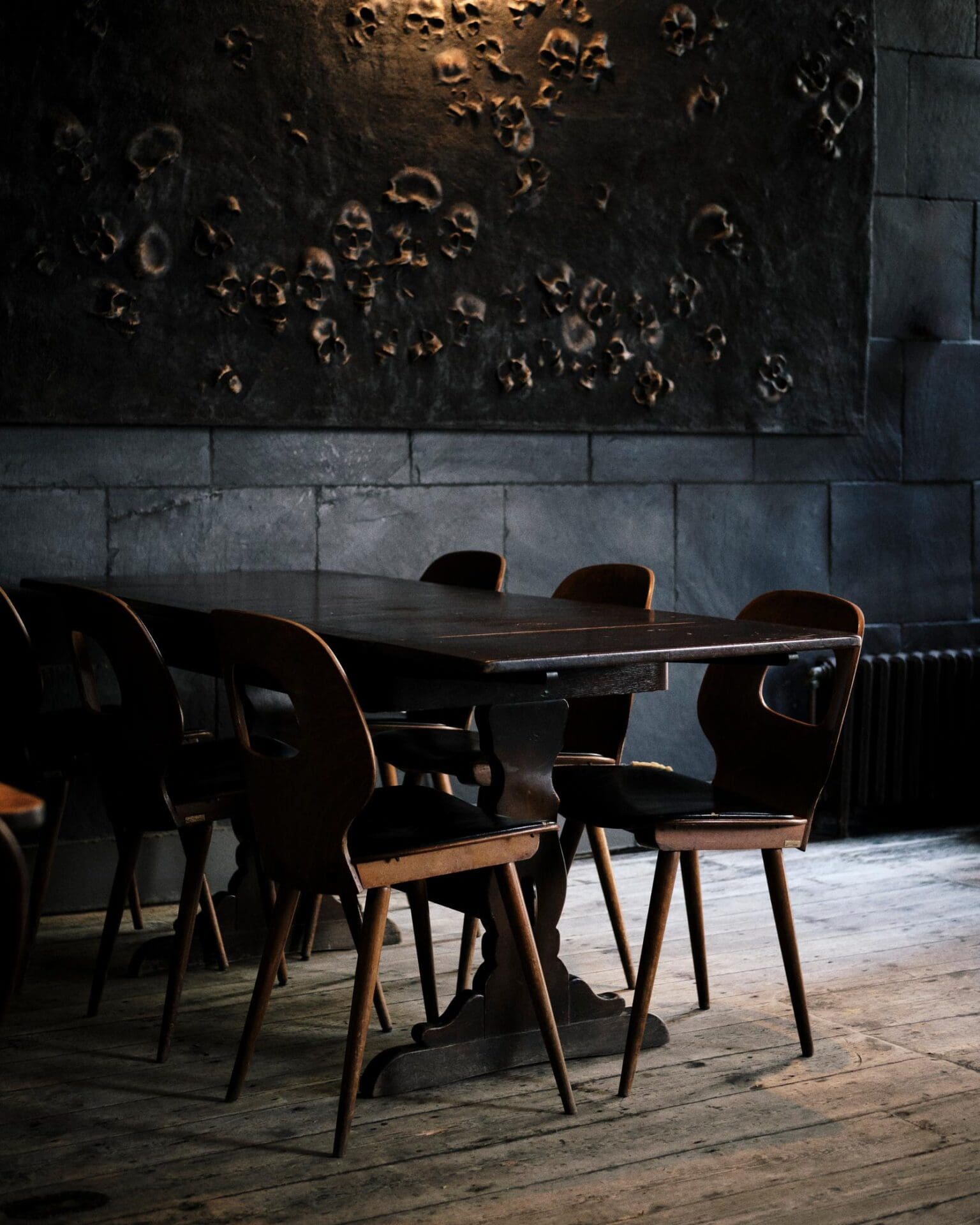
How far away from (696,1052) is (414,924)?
619 mm

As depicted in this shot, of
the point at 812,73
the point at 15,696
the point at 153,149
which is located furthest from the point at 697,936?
the point at 812,73

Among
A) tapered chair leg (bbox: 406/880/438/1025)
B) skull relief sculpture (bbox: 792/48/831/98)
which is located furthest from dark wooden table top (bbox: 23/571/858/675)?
skull relief sculpture (bbox: 792/48/831/98)

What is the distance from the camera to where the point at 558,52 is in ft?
15.6

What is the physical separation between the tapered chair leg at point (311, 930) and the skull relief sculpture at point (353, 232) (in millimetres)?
1856

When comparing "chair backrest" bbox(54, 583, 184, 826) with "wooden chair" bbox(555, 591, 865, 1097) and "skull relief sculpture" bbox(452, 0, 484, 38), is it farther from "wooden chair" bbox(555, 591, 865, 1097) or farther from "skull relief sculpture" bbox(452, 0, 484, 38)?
"skull relief sculpture" bbox(452, 0, 484, 38)

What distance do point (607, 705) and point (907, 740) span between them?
6.89 ft

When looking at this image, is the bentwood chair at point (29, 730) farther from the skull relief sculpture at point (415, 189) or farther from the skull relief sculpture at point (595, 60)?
the skull relief sculpture at point (595, 60)

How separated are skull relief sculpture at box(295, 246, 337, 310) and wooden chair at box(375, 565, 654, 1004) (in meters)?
1.22

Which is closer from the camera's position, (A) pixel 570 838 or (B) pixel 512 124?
(A) pixel 570 838

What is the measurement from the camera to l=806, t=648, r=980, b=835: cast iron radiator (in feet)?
17.2

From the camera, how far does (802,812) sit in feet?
9.96

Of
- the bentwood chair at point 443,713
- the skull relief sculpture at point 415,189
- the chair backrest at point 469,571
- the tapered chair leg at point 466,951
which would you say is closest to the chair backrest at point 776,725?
the tapered chair leg at point 466,951

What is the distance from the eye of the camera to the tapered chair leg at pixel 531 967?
2738 mm

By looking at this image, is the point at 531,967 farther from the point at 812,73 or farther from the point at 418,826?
the point at 812,73
